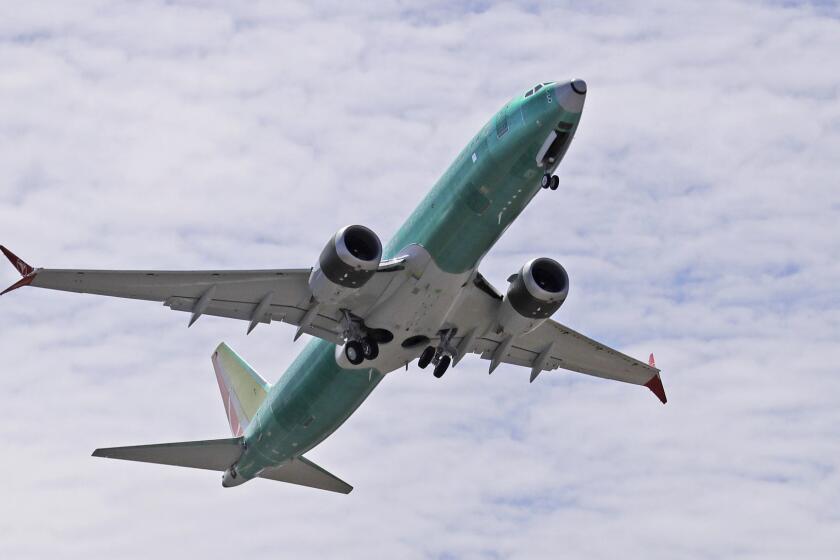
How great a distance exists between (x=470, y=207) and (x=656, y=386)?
14572 mm

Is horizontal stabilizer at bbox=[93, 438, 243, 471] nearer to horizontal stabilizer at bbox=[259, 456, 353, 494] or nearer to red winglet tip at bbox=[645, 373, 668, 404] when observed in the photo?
horizontal stabilizer at bbox=[259, 456, 353, 494]

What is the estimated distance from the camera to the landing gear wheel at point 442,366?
4356 cm

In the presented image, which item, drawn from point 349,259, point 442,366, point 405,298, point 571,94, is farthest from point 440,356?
point 571,94

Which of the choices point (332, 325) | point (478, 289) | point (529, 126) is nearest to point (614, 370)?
point (478, 289)

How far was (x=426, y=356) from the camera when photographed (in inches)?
1698

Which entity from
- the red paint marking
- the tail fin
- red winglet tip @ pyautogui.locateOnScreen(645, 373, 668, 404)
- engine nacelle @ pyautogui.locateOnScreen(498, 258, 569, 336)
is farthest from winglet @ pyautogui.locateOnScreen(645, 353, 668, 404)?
the red paint marking

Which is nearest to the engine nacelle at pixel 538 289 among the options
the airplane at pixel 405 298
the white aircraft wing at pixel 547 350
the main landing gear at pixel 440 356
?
the airplane at pixel 405 298

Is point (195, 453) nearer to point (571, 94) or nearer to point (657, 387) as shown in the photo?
point (657, 387)

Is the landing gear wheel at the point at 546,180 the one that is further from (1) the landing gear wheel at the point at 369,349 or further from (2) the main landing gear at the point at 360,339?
(1) the landing gear wheel at the point at 369,349

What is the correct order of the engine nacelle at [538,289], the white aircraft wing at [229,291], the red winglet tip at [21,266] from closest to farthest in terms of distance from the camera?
the red winglet tip at [21,266] < the white aircraft wing at [229,291] < the engine nacelle at [538,289]

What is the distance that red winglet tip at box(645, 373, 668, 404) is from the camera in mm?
49406

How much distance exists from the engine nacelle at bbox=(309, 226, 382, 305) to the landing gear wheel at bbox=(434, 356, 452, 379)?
5506mm

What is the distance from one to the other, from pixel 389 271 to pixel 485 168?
4403 mm

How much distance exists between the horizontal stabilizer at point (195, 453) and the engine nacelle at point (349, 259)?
12047 mm
